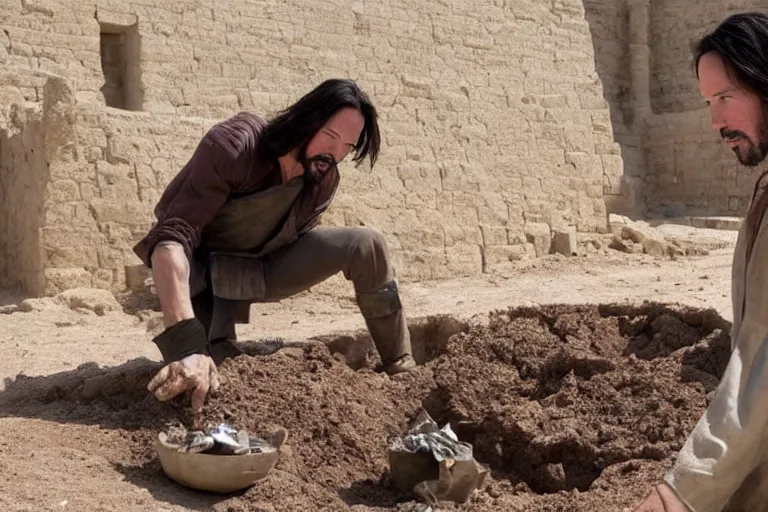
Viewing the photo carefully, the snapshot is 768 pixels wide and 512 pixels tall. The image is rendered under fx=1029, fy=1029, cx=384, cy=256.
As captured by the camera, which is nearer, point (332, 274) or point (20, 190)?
point (332, 274)

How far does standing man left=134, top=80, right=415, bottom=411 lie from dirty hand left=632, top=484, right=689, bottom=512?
184 centimetres

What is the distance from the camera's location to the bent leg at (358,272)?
4199 millimetres

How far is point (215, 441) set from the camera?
318cm

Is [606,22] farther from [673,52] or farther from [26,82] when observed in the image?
[26,82]

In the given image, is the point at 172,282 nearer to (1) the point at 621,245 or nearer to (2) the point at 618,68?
(1) the point at 621,245

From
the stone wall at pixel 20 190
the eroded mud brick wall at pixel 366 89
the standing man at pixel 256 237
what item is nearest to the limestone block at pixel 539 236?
the eroded mud brick wall at pixel 366 89

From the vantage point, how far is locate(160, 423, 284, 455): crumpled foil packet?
3170mm

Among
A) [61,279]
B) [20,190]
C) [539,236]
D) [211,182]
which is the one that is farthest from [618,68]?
[211,182]

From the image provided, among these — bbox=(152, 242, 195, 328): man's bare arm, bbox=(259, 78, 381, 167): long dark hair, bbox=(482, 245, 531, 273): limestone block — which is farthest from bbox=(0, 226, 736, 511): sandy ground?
bbox=(259, 78, 381, 167): long dark hair

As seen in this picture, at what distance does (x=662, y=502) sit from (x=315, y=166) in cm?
229

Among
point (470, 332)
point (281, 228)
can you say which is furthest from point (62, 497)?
point (470, 332)

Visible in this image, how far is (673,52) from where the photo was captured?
14.9 m

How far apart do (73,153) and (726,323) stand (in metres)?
4.21

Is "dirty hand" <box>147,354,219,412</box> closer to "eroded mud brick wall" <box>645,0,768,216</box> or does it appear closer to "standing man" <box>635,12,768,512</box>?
"standing man" <box>635,12,768,512</box>
